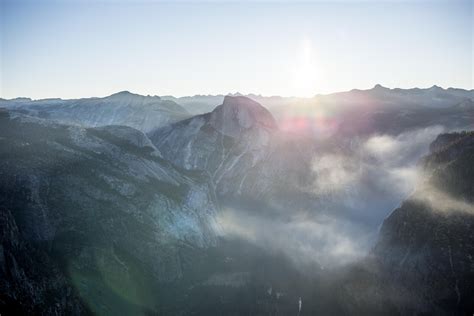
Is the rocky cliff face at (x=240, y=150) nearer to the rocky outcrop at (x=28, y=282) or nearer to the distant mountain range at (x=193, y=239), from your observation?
the distant mountain range at (x=193, y=239)

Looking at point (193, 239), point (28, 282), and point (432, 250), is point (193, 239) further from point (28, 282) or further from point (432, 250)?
point (432, 250)

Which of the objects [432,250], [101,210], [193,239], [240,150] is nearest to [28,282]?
[101,210]

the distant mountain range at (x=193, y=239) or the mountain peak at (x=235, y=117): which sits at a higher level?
the mountain peak at (x=235, y=117)

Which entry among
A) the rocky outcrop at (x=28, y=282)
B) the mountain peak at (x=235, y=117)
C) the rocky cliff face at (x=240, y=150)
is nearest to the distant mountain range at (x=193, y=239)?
the rocky outcrop at (x=28, y=282)

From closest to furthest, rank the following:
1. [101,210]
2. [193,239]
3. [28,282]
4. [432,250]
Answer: [28,282] < [432,250] < [101,210] < [193,239]

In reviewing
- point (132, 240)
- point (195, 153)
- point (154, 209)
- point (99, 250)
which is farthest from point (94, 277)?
point (195, 153)

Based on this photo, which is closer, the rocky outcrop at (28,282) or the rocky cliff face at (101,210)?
the rocky outcrop at (28,282)

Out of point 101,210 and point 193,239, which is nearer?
point 101,210
